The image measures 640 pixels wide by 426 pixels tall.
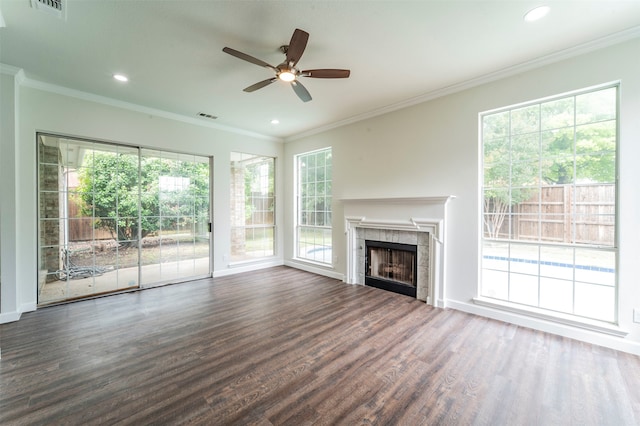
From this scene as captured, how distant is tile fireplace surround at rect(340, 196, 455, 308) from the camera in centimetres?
360

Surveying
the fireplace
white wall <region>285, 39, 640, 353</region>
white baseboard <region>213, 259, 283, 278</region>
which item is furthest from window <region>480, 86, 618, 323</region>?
white baseboard <region>213, 259, 283, 278</region>

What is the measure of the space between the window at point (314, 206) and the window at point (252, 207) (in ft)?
2.22

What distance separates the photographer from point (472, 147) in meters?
3.36

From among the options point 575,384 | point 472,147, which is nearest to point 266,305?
point 575,384

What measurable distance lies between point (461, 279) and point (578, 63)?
271 cm

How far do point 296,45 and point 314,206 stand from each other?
Result: 3.73 meters

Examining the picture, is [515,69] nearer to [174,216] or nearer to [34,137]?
[174,216]

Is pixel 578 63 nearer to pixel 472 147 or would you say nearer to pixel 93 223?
pixel 472 147

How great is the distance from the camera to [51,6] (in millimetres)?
2088

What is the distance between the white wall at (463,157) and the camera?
2.45 meters

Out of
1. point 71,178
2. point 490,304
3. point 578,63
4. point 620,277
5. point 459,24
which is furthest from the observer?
point 71,178

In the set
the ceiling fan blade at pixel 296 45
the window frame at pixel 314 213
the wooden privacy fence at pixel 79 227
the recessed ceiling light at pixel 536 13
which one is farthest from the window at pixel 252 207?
the recessed ceiling light at pixel 536 13

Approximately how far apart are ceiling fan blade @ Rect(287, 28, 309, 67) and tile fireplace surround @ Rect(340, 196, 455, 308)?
248 centimetres

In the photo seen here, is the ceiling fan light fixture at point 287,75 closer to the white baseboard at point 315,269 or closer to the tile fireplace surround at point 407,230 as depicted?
the tile fireplace surround at point 407,230
